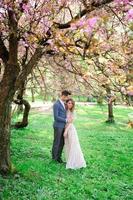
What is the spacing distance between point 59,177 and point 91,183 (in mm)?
877

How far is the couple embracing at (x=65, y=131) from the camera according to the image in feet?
42.5

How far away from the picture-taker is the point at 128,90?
7867mm

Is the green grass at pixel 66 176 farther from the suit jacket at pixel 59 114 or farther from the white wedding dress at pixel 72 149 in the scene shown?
the suit jacket at pixel 59 114

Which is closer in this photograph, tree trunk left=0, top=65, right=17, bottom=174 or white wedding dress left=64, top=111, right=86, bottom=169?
tree trunk left=0, top=65, right=17, bottom=174

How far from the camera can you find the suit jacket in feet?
42.5

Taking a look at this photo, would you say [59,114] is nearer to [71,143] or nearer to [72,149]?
[71,143]

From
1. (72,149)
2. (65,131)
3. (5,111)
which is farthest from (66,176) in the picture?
(5,111)

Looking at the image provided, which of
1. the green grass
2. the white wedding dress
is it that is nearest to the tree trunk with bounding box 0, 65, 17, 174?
the green grass

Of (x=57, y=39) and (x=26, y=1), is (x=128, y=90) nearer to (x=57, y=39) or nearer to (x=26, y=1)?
(x=57, y=39)

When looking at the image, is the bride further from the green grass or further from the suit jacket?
the green grass

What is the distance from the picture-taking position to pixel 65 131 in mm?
13219

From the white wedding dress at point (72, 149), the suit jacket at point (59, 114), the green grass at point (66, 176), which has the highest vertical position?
the suit jacket at point (59, 114)

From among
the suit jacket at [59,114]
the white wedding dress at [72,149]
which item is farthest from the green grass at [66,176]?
the suit jacket at [59,114]

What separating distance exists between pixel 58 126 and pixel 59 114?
0.39 meters
